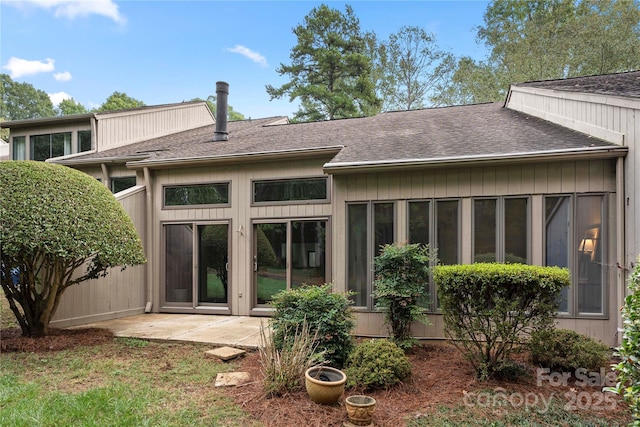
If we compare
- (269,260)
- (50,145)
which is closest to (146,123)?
(50,145)

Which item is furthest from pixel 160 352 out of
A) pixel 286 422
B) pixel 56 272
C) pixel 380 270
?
pixel 380 270

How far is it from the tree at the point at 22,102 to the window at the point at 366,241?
130ft

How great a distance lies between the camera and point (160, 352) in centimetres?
532

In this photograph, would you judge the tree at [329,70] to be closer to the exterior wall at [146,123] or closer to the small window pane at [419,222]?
the exterior wall at [146,123]

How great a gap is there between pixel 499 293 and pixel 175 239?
6550 mm

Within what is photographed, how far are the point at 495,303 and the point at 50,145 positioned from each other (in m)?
12.3

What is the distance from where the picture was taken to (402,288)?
5.06 metres

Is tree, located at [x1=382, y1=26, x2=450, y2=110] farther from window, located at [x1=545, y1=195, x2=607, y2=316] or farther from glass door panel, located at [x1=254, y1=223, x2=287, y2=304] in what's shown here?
window, located at [x1=545, y1=195, x2=607, y2=316]

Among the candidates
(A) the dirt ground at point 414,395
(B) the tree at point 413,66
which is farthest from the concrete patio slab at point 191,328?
(B) the tree at point 413,66

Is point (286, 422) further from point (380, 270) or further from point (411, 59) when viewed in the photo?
point (411, 59)

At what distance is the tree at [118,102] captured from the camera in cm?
2786

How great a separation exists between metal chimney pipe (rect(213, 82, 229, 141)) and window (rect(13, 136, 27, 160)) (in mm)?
5897

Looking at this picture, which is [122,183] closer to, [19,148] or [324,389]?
[19,148]

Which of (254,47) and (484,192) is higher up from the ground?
(254,47)
